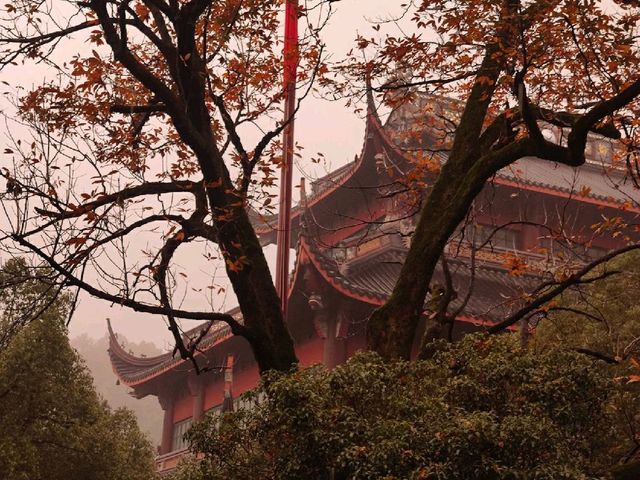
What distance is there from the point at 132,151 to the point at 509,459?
14.5 ft

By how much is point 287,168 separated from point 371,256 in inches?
336

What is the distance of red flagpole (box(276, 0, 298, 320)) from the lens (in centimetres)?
925

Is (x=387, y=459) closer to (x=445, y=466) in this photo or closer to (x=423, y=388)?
(x=445, y=466)

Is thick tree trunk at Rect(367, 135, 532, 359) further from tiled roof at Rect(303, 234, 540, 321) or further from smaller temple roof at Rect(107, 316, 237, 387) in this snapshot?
smaller temple roof at Rect(107, 316, 237, 387)

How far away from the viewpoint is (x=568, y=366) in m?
7.17

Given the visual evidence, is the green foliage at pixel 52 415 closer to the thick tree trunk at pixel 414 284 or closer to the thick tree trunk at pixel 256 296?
the thick tree trunk at pixel 256 296

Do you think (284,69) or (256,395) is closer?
(256,395)

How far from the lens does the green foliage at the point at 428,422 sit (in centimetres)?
652

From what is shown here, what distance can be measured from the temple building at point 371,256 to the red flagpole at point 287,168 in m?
3.13

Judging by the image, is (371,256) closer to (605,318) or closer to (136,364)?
(605,318)

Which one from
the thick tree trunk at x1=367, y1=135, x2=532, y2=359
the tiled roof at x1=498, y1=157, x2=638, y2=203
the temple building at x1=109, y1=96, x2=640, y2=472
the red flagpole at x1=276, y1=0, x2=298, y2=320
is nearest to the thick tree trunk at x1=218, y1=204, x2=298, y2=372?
the thick tree trunk at x1=367, y1=135, x2=532, y2=359

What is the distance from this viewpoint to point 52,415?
46.2 feet

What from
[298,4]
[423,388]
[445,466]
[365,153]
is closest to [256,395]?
[423,388]

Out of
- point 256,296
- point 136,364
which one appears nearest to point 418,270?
point 256,296
